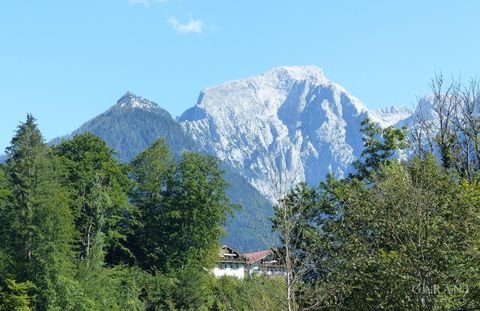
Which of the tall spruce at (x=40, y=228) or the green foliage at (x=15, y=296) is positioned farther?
the tall spruce at (x=40, y=228)

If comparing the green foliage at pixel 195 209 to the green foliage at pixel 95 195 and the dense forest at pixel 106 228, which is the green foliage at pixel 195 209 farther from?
the green foliage at pixel 95 195

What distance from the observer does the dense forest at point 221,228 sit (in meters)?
15.4

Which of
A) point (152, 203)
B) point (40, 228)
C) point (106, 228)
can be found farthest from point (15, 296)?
point (152, 203)

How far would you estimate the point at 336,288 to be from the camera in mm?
16156

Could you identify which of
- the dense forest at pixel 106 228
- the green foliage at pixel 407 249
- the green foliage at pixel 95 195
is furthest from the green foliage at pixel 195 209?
the green foliage at pixel 407 249

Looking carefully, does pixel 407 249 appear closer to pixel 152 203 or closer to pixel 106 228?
pixel 106 228

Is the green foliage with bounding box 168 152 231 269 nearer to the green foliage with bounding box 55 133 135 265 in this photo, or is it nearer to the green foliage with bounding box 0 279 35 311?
the green foliage with bounding box 55 133 135 265

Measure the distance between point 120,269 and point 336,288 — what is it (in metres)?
38.2

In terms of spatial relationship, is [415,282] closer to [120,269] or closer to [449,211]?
[449,211]

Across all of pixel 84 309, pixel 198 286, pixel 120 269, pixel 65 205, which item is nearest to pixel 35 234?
pixel 65 205

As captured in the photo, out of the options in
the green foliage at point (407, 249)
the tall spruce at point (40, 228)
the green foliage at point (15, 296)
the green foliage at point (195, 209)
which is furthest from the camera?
the green foliage at point (195, 209)

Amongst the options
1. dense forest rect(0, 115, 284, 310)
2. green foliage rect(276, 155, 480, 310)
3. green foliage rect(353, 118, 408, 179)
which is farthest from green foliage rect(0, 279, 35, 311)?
green foliage rect(276, 155, 480, 310)

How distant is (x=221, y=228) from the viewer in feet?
191

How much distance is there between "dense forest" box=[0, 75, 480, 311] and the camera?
15445mm
